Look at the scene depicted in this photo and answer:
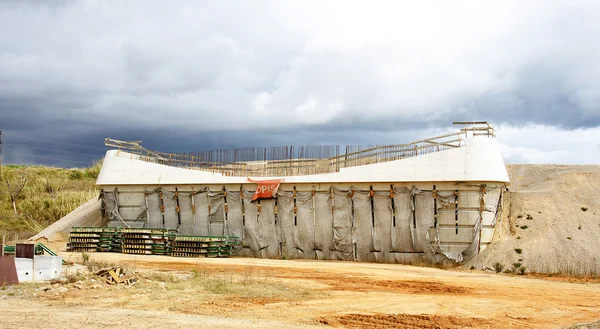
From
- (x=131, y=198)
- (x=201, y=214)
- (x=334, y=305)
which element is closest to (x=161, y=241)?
(x=201, y=214)

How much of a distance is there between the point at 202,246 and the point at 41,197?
26666 mm

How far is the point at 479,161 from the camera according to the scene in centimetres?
2781

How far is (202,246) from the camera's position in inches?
1208

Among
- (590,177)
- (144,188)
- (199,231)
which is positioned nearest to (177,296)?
(199,231)

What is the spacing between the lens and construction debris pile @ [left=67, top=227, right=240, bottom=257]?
3077 centimetres

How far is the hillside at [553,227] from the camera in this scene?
25.8 metres

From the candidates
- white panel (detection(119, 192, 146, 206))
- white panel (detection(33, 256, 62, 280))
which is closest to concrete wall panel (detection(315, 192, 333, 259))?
white panel (detection(119, 192, 146, 206))

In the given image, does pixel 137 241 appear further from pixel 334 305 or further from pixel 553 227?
pixel 553 227

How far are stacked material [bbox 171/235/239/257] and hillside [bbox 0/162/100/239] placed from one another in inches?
564

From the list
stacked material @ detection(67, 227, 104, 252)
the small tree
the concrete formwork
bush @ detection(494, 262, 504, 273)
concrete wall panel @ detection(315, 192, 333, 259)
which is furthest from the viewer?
the small tree

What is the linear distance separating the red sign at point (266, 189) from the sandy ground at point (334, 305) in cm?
903

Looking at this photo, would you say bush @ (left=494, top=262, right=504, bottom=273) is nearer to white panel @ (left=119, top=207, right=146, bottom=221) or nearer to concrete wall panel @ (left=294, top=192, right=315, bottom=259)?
concrete wall panel @ (left=294, top=192, right=315, bottom=259)

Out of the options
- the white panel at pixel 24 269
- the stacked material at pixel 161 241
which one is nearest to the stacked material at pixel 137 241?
the stacked material at pixel 161 241

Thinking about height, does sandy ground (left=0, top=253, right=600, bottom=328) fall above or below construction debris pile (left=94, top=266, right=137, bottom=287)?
below
